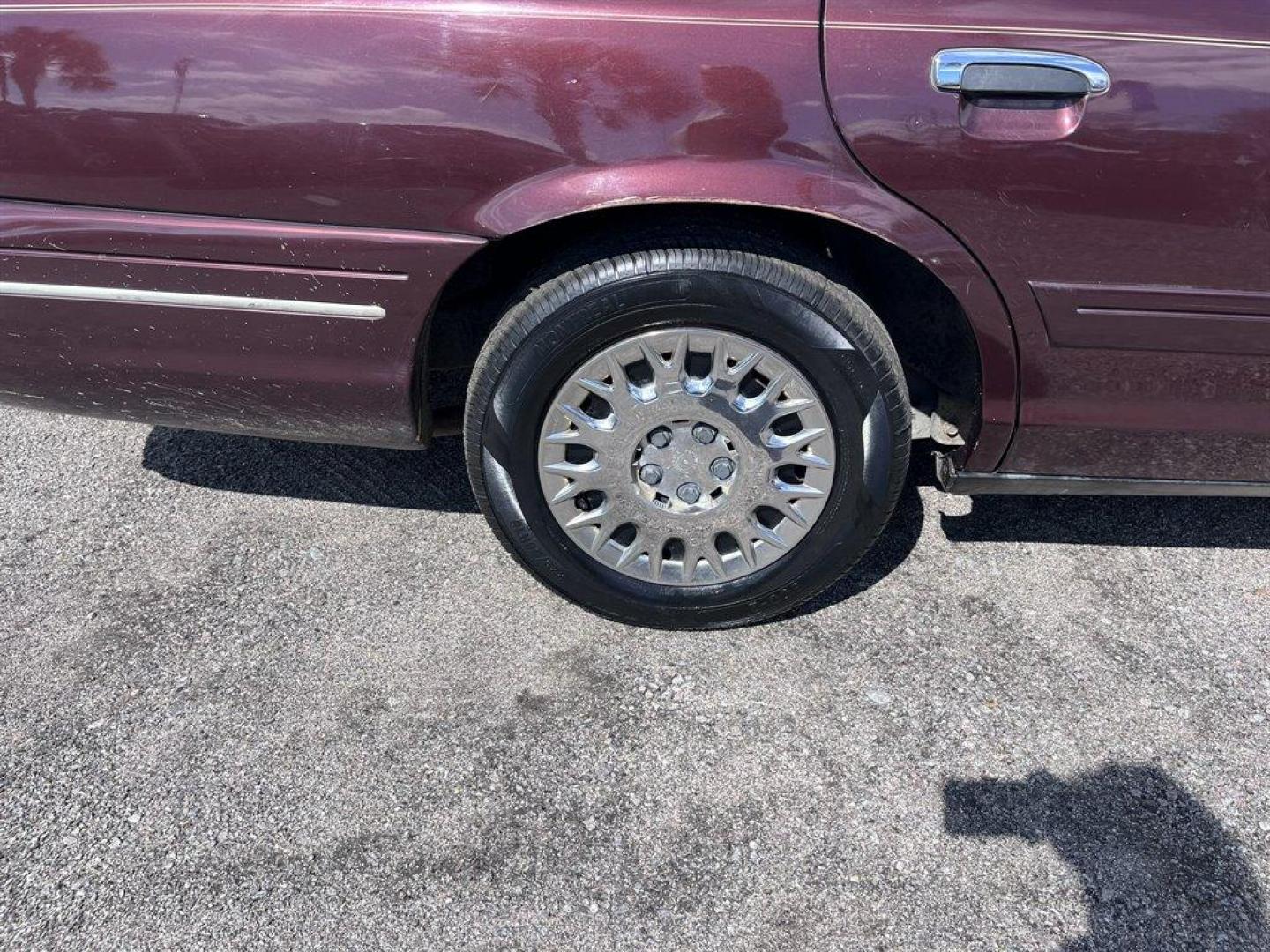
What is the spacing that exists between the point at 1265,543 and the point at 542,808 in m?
2.18

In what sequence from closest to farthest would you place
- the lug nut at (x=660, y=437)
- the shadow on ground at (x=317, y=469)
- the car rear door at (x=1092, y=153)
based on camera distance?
the car rear door at (x=1092, y=153)
the lug nut at (x=660, y=437)
the shadow on ground at (x=317, y=469)

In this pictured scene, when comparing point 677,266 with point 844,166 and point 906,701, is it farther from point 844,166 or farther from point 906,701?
point 906,701

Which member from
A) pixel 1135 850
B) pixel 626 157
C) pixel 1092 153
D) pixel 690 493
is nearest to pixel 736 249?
pixel 626 157

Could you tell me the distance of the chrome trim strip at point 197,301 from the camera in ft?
7.73

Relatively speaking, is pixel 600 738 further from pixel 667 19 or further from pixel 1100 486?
pixel 667 19

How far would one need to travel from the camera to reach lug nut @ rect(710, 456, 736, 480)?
251cm

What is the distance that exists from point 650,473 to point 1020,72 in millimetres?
1125

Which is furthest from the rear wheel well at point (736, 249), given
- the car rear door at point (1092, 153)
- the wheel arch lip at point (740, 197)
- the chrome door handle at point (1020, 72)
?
the chrome door handle at point (1020, 72)

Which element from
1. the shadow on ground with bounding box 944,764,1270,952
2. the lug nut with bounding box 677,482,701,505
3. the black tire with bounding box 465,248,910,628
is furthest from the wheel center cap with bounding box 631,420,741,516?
the shadow on ground with bounding box 944,764,1270,952

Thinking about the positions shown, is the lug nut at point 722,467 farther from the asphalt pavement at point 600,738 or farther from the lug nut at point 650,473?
the asphalt pavement at point 600,738

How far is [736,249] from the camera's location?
2.31m

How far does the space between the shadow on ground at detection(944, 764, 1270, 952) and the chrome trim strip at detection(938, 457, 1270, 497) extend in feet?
2.10

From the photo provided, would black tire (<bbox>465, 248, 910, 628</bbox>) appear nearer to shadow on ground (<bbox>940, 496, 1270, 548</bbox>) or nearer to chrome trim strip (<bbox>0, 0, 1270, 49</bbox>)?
chrome trim strip (<bbox>0, 0, 1270, 49</bbox>)

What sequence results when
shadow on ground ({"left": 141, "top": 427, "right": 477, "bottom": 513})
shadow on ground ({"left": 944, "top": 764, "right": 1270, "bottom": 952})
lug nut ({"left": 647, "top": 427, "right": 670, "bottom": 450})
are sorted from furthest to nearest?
1. shadow on ground ({"left": 141, "top": 427, "right": 477, "bottom": 513})
2. lug nut ({"left": 647, "top": 427, "right": 670, "bottom": 450})
3. shadow on ground ({"left": 944, "top": 764, "right": 1270, "bottom": 952})
